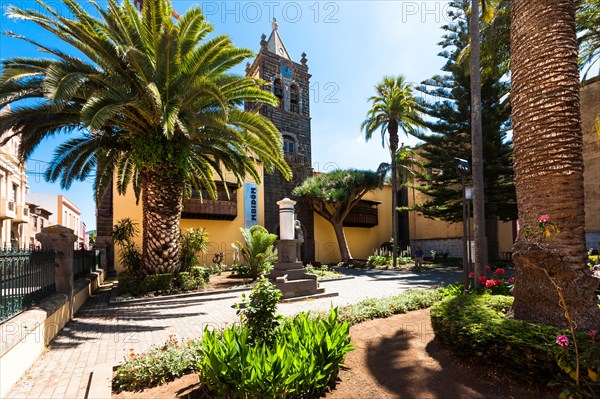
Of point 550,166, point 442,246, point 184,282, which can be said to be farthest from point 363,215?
point 550,166

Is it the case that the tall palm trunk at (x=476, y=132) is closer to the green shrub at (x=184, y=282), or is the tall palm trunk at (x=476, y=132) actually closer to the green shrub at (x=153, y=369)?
the green shrub at (x=153, y=369)

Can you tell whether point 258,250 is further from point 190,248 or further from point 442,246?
point 442,246

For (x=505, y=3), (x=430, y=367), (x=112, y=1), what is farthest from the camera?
(x=505, y=3)

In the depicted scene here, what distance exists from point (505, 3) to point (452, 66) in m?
5.94

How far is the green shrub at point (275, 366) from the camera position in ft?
10.1

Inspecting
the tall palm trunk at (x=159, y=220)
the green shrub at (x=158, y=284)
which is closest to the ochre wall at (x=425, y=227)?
the tall palm trunk at (x=159, y=220)

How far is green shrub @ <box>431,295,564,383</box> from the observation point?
3.42m

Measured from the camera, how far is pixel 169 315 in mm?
7914

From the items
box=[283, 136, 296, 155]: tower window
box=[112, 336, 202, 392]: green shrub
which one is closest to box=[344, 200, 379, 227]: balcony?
box=[283, 136, 296, 155]: tower window

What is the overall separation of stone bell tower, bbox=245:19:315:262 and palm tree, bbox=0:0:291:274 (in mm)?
10875

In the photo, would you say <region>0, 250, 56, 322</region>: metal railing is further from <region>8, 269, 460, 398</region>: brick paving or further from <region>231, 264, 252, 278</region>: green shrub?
<region>231, 264, 252, 278</region>: green shrub

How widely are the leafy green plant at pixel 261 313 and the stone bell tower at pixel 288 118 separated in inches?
719

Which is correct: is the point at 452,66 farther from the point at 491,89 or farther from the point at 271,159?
the point at 271,159

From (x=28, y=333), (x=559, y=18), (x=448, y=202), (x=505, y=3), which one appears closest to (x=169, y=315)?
(x=28, y=333)
